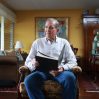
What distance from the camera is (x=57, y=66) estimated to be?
2.79 m

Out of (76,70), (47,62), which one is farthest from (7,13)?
(76,70)

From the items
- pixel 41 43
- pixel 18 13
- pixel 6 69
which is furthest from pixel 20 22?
pixel 41 43

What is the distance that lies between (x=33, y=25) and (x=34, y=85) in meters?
5.55

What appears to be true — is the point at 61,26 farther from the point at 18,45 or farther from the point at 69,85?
the point at 69,85

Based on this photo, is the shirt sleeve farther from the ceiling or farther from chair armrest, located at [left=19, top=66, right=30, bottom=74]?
A: the ceiling

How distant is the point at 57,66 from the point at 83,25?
4.62m

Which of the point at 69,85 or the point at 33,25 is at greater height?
the point at 33,25

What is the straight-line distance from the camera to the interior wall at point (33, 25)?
25.9 ft

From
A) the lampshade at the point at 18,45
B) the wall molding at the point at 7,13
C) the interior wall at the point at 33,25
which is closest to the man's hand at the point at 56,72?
the wall molding at the point at 7,13

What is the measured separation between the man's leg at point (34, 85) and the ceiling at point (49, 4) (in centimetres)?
428

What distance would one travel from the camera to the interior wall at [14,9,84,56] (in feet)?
25.9

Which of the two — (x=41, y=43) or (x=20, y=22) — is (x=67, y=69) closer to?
(x=41, y=43)

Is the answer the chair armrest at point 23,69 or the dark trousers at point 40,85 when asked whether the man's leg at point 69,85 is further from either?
the chair armrest at point 23,69

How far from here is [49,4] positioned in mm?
7176
